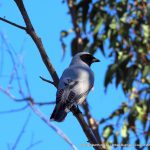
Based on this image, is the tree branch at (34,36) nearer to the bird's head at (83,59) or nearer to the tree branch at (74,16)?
the bird's head at (83,59)

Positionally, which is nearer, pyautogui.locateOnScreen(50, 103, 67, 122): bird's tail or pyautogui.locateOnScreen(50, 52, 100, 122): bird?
pyautogui.locateOnScreen(50, 103, 67, 122): bird's tail

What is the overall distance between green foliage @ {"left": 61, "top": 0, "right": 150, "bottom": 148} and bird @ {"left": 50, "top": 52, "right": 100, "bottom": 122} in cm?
209

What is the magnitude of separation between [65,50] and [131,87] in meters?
1.05

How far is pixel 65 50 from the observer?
6988 millimetres

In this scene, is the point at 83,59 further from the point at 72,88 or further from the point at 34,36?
the point at 34,36

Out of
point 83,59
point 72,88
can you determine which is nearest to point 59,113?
point 72,88

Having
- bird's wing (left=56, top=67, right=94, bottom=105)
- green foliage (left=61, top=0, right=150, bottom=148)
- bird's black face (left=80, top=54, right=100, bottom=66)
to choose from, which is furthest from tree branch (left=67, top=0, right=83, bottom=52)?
bird's wing (left=56, top=67, right=94, bottom=105)

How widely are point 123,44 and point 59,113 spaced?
12.6 feet

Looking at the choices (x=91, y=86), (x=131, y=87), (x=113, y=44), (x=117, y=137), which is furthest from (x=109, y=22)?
(x=91, y=86)

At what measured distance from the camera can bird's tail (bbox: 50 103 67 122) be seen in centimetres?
328

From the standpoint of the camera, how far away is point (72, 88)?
3785 millimetres

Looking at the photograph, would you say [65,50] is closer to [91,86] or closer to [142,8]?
[142,8]

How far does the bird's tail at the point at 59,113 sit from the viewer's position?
10.8ft

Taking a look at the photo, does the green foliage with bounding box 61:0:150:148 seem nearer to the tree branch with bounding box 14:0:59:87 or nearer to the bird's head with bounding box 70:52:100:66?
the bird's head with bounding box 70:52:100:66
